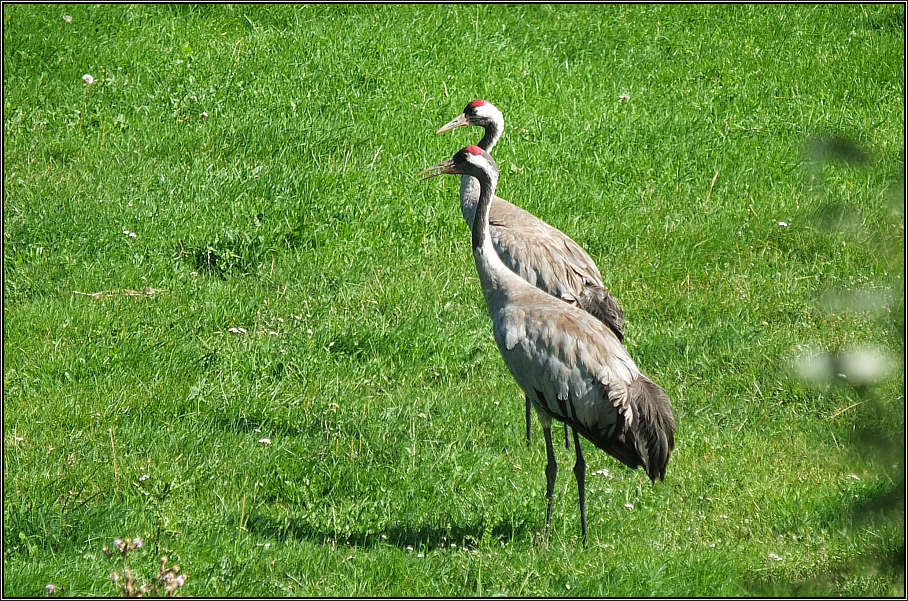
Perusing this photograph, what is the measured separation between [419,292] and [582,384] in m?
2.31

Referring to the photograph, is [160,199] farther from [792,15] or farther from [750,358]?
[792,15]

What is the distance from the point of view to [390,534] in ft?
14.1

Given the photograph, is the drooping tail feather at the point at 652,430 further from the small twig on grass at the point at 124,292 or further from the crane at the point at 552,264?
the small twig on grass at the point at 124,292

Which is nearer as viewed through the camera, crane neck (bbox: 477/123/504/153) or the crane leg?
the crane leg

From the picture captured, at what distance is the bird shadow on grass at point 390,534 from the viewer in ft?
→ 13.9

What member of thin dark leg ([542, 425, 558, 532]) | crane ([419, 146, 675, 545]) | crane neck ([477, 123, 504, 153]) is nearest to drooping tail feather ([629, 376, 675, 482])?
crane ([419, 146, 675, 545])

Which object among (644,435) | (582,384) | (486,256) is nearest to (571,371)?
(582,384)

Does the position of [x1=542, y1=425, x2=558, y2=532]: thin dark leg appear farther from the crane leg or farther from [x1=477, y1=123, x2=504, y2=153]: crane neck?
[x1=477, y1=123, x2=504, y2=153]: crane neck

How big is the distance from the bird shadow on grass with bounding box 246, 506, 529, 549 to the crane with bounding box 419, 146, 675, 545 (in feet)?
1.10

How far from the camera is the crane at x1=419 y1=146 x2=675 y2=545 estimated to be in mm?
4277

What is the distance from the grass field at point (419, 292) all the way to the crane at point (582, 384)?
405mm

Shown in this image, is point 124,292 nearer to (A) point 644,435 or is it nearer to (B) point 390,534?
(B) point 390,534

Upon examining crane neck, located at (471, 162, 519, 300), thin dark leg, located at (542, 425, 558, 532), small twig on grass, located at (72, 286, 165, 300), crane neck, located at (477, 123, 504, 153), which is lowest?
thin dark leg, located at (542, 425, 558, 532)

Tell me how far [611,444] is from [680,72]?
21.5ft
